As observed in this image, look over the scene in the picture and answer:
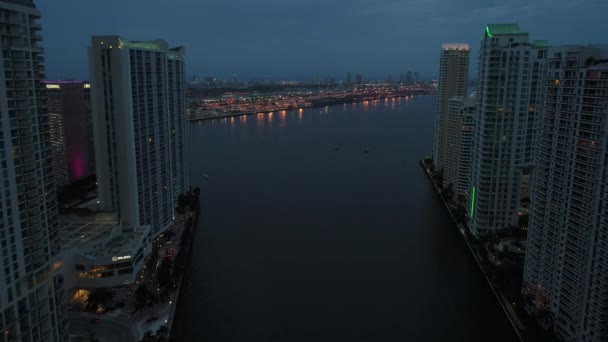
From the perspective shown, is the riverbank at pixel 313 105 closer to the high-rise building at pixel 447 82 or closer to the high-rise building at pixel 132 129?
the high-rise building at pixel 447 82

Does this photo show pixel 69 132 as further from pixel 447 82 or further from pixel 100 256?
pixel 447 82

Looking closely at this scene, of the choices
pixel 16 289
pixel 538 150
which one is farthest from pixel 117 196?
pixel 538 150

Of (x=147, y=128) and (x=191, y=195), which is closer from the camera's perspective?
(x=147, y=128)

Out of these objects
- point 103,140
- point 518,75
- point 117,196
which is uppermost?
point 518,75

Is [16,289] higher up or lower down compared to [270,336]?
higher up

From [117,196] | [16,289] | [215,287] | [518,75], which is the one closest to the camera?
[16,289]

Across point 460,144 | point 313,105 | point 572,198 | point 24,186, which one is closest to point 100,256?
point 24,186

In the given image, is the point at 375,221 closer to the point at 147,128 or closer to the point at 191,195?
the point at 191,195

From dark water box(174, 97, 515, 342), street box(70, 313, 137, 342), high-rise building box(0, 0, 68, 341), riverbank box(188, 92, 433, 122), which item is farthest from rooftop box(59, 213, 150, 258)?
riverbank box(188, 92, 433, 122)
